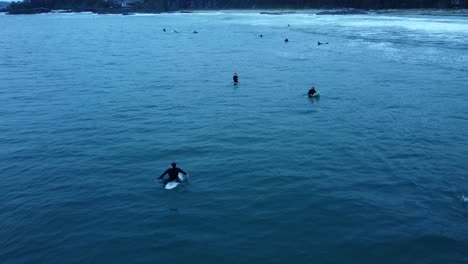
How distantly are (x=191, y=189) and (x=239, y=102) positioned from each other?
20.8 m

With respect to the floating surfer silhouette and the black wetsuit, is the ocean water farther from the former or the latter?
the floating surfer silhouette

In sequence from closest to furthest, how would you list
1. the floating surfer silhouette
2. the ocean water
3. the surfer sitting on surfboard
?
1. the ocean water
2. the surfer sitting on surfboard
3. the floating surfer silhouette

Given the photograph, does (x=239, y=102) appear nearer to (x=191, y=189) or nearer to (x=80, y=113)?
(x=80, y=113)

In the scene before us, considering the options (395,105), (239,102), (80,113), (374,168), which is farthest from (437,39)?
(80,113)

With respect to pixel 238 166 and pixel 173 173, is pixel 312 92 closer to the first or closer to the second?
pixel 238 166

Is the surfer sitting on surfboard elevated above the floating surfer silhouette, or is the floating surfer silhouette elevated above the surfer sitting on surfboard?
the floating surfer silhouette

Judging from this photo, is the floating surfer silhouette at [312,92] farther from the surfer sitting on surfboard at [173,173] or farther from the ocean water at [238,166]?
the surfer sitting on surfboard at [173,173]

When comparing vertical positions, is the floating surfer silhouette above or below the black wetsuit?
above

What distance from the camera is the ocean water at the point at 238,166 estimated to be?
18719mm

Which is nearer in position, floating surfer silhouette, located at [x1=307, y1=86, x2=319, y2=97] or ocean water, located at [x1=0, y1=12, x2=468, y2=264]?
ocean water, located at [x1=0, y1=12, x2=468, y2=264]

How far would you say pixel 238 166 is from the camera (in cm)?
2702

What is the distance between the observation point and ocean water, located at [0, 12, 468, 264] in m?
18.7

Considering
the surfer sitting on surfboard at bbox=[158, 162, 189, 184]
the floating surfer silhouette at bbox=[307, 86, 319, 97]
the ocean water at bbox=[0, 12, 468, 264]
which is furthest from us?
the floating surfer silhouette at bbox=[307, 86, 319, 97]

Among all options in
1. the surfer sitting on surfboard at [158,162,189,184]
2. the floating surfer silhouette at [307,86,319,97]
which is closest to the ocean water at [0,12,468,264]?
the surfer sitting on surfboard at [158,162,189,184]
